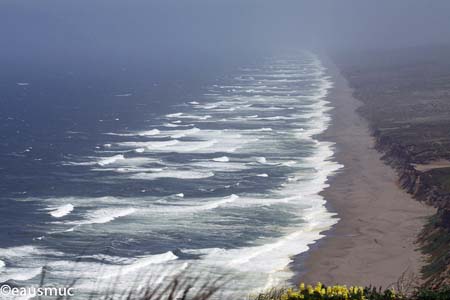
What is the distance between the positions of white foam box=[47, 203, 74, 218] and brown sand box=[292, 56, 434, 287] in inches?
708

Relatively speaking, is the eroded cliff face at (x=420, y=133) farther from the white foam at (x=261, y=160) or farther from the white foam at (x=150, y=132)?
the white foam at (x=150, y=132)

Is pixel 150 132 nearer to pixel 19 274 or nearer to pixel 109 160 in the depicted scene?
pixel 109 160

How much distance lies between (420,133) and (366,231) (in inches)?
1514

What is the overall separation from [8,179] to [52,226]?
19863 millimetres

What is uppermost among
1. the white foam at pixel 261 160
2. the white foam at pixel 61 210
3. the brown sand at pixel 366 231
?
the white foam at pixel 61 210

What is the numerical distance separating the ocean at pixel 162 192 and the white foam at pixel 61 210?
100mm

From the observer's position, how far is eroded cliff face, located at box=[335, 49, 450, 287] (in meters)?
46.4

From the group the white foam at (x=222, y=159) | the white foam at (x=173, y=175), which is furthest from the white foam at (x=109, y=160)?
the white foam at (x=222, y=159)

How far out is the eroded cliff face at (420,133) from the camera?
46.4 m

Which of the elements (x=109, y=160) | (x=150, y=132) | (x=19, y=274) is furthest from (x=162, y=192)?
(x=150, y=132)

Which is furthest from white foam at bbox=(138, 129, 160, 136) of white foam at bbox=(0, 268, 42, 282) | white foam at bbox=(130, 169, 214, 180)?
white foam at bbox=(0, 268, 42, 282)

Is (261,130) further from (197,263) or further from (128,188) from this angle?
(197,263)

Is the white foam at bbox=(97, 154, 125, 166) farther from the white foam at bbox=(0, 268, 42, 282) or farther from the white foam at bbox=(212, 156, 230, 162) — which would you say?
the white foam at bbox=(0, 268, 42, 282)

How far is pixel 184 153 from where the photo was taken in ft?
268
